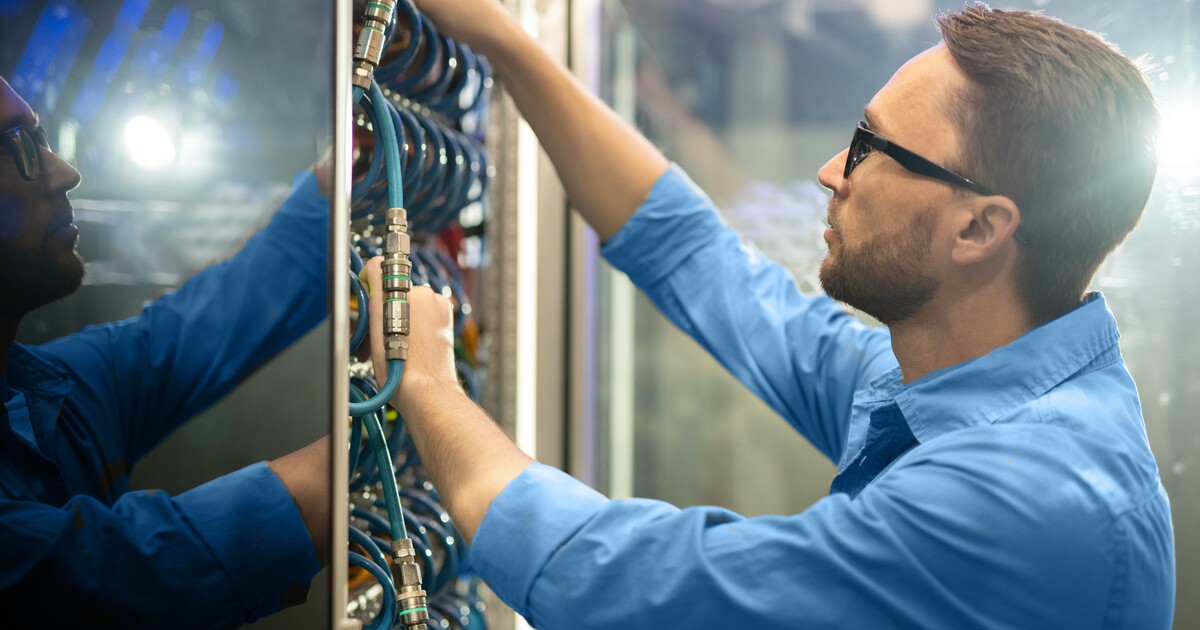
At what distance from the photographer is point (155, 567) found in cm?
65

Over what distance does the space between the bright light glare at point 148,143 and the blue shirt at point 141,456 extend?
85 millimetres

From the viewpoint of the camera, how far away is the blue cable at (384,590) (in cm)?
83

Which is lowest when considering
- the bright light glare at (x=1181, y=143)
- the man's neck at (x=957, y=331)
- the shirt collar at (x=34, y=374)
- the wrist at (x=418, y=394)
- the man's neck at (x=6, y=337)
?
the wrist at (x=418, y=394)

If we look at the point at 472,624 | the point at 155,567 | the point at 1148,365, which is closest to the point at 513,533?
the point at 155,567

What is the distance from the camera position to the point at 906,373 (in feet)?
3.56

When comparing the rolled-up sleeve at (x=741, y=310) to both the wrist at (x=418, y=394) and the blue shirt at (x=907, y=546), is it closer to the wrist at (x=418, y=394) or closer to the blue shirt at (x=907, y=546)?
the blue shirt at (x=907, y=546)

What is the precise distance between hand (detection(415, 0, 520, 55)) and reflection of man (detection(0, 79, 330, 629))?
43 centimetres

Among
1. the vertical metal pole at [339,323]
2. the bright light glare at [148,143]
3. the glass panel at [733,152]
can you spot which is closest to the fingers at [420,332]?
the vertical metal pole at [339,323]

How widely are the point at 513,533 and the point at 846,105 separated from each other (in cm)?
125

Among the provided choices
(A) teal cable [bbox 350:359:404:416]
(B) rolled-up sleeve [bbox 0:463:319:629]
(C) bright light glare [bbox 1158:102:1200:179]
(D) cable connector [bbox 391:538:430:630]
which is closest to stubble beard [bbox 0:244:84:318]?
(B) rolled-up sleeve [bbox 0:463:319:629]

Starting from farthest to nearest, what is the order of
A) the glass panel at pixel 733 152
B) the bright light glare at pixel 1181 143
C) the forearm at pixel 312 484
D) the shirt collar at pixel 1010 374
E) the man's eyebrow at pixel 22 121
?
the glass panel at pixel 733 152 < the bright light glare at pixel 1181 143 < the shirt collar at pixel 1010 374 < the forearm at pixel 312 484 < the man's eyebrow at pixel 22 121

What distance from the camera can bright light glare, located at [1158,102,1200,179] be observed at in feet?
4.55

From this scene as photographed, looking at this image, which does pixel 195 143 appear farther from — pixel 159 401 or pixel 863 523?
pixel 863 523

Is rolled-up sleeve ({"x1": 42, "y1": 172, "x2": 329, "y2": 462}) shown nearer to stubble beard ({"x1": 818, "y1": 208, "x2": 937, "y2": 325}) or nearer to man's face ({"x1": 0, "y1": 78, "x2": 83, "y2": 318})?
man's face ({"x1": 0, "y1": 78, "x2": 83, "y2": 318})
